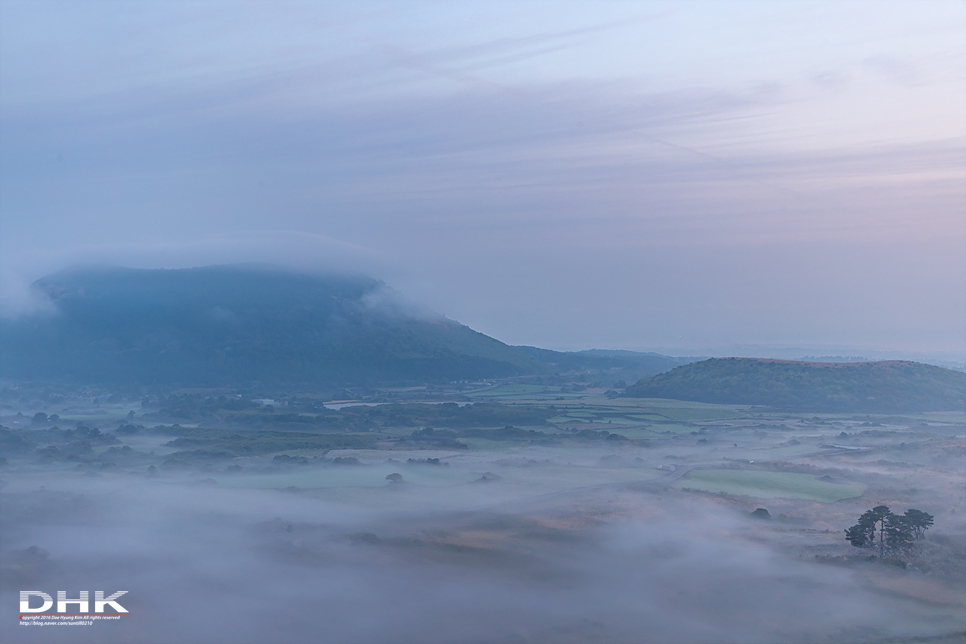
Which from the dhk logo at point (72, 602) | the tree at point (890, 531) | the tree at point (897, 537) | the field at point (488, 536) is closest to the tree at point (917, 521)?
the tree at point (890, 531)

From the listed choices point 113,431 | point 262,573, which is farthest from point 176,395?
point 262,573

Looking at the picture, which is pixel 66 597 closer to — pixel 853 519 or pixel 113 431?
pixel 853 519

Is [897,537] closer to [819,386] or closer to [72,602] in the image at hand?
[72,602]

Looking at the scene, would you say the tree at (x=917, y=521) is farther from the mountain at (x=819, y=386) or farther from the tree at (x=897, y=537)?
the mountain at (x=819, y=386)

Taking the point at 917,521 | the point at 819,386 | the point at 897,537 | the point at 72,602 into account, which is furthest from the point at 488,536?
the point at 819,386

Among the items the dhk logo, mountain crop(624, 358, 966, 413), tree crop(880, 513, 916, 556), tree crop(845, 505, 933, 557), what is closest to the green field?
tree crop(845, 505, 933, 557)
